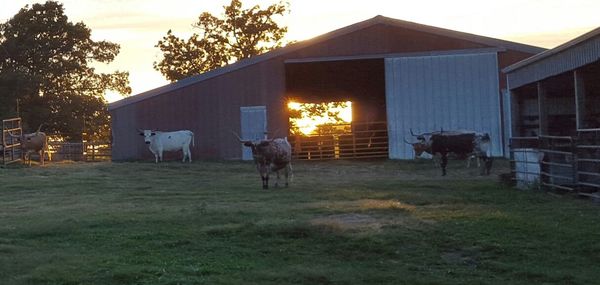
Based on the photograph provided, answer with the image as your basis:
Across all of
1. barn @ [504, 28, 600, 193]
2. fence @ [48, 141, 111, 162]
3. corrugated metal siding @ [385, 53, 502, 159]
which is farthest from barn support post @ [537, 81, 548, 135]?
A: fence @ [48, 141, 111, 162]

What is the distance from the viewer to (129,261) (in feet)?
26.8

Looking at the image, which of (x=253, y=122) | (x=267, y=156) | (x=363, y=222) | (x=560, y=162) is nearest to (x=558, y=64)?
(x=560, y=162)

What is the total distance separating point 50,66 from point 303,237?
3691 cm

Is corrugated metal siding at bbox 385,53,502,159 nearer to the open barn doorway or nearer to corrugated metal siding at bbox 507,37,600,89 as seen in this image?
the open barn doorway

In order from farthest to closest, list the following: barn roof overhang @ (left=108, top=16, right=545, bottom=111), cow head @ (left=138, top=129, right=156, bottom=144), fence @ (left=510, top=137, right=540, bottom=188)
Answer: cow head @ (left=138, top=129, right=156, bottom=144), barn roof overhang @ (left=108, top=16, right=545, bottom=111), fence @ (left=510, top=137, right=540, bottom=188)

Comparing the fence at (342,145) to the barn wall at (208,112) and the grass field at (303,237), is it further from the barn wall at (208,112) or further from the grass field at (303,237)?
the grass field at (303,237)

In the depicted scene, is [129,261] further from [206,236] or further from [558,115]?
[558,115]

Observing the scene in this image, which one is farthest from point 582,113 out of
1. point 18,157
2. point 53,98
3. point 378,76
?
point 53,98

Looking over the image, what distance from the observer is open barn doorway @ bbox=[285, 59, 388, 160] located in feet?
100

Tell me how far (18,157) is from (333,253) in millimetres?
24036

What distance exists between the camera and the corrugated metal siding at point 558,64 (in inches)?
483

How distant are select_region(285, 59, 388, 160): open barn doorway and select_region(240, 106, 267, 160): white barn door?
1.71 metres

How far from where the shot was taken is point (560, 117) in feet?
61.4

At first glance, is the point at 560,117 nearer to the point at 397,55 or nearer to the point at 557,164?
the point at 557,164
